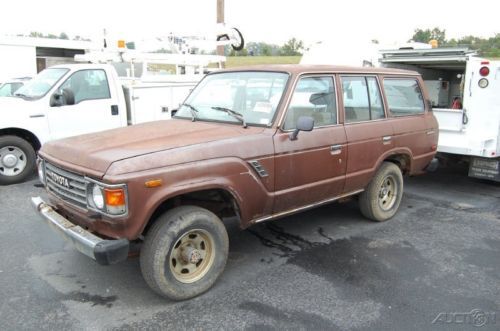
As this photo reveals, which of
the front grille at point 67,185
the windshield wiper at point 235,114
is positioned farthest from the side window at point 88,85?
the windshield wiper at point 235,114

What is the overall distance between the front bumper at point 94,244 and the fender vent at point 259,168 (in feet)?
4.10

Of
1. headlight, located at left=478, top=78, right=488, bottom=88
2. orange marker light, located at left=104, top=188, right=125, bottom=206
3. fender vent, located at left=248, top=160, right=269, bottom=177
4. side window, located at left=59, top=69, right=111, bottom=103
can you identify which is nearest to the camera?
orange marker light, located at left=104, top=188, right=125, bottom=206

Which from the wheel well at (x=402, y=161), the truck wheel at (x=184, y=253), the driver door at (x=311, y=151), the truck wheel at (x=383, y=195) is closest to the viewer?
the truck wheel at (x=184, y=253)

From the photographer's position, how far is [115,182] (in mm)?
3160

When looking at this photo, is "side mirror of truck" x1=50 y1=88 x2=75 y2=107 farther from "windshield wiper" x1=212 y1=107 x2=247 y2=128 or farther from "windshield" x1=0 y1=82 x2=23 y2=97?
"windshield wiper" x1=212 y1=107 x2=247 y2=128

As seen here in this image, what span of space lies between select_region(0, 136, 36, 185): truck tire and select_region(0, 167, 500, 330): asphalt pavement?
5.15 feet

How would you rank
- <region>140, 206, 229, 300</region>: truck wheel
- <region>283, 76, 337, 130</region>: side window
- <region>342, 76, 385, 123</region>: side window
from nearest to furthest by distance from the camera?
<region>140, 206, 229, 300</region>: truck wheel < <region>283, 76, 337, 130</region>: side window < <region>342, 76, 385, 123</region>: side window

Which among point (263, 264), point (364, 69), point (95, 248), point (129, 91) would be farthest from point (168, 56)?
point (95, 248)

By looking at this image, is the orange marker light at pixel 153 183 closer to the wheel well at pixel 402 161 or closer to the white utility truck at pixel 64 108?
the wheel well at pixel 402 161

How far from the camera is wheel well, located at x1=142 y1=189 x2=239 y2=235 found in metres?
3.67

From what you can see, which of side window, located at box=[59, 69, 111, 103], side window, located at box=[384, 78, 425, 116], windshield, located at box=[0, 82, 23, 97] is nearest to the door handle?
side window, located at box=[384, 78, 425, 116]

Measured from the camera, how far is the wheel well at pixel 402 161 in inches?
222

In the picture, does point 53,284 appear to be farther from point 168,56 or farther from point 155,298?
point 168,56

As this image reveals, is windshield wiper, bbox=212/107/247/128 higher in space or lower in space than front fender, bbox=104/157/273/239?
higher
